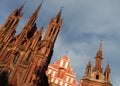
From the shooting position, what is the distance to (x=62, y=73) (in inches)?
1850

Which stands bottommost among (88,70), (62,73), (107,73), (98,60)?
(107,73)

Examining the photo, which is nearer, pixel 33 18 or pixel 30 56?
pixel 30 56

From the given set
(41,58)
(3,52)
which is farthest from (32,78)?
(3,52)

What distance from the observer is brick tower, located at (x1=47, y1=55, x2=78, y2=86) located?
45.9m

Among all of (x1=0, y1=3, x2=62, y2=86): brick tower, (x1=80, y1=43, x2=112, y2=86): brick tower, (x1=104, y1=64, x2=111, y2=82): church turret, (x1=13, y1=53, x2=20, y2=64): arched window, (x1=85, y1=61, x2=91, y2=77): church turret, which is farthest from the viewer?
(x1=85, y1=61, x2=91, y2=77): church turret

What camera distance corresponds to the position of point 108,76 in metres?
39.9

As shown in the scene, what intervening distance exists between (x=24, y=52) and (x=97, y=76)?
14.3 metres

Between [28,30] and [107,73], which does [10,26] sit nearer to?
[28,30]

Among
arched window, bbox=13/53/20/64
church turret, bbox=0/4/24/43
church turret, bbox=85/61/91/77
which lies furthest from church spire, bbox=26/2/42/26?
church turret, bbox=85/61/91/77

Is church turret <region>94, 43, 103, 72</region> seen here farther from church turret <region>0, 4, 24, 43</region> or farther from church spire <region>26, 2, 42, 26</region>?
church turret <region>0, 4, 24, 43</region>

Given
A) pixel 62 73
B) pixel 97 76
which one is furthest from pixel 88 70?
pixel 62 73

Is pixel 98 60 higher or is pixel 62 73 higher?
pixel 98 60

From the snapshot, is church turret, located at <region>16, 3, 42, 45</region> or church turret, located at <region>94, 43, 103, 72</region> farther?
church turret, located at <region>94, 43, 103, 72</region>

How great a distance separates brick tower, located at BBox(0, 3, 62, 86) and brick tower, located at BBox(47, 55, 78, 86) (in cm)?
1050
